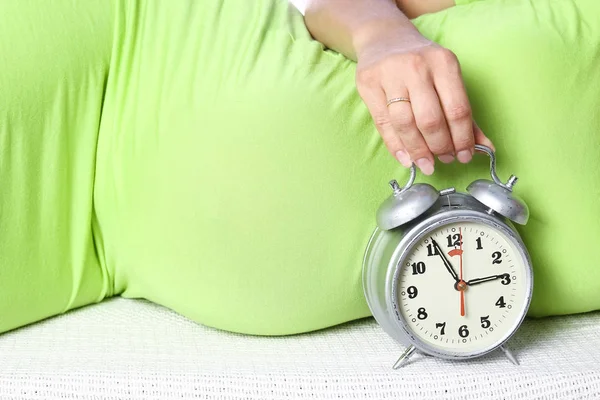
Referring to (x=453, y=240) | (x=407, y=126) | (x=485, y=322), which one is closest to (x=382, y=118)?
(x=407, y=126)

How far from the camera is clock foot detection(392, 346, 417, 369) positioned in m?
0.96

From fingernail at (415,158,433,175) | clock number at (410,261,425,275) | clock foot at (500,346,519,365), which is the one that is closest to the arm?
fingernail at (415,158,433,175)

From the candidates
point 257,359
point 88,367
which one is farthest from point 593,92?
point 88,367

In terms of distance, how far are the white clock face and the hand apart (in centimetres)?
9

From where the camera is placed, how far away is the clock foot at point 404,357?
3.17 feet

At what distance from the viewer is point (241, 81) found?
1.01m

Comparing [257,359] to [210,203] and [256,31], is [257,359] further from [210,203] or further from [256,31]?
[256,31]

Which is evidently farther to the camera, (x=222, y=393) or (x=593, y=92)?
(x=593, y=92)

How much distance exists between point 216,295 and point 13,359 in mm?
247

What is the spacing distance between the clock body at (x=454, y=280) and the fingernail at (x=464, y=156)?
0.04m

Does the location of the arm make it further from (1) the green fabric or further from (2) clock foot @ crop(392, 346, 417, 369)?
(2) clock foot @ crop(392, 346, 417, 369)

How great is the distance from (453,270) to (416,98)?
0.66 feet

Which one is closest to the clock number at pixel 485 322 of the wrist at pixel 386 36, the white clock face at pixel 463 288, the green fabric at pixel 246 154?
the white clock face at pixel 463 288

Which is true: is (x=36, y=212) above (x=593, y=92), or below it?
below
